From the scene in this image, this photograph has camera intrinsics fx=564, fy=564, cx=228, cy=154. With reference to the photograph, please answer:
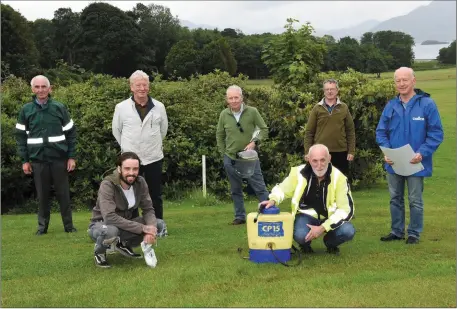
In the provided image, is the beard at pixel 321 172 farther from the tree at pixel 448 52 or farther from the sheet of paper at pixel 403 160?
the tree at pixel 448 52

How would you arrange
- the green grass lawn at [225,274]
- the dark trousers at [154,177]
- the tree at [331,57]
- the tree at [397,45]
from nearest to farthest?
the green grass lawn at [225,274], the dark trousers at [154,177], the tree at [331,57], the tree at [397,45]

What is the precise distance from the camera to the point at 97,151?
42.8 feet

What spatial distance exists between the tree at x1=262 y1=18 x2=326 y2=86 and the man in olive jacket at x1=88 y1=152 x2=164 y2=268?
880 cm

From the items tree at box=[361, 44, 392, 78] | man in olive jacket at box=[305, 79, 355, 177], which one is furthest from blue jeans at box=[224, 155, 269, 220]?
tree at box=[361, 44, 392, 78]

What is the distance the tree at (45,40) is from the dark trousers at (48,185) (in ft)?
185

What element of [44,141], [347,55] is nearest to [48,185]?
[44,141]

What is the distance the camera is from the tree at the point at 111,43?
214 ft

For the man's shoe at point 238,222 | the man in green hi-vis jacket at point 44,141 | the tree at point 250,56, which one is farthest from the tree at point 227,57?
the man in green hi-vis jacket at point 44,141

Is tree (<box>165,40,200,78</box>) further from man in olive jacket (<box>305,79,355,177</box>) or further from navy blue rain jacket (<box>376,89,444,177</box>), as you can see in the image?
navy blue rain jacket (<box>376,89,444,177</box>)

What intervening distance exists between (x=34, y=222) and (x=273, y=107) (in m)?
6.54

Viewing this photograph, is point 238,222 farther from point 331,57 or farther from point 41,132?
point 331,57

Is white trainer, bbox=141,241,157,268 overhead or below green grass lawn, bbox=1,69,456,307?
overhead

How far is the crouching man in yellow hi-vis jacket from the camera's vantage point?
6.41m

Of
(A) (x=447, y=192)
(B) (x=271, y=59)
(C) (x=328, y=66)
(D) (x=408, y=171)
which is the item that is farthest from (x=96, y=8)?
(D) (x=408, y=171)
